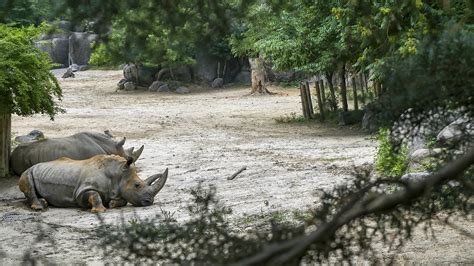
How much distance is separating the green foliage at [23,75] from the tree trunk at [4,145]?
21.1 inches

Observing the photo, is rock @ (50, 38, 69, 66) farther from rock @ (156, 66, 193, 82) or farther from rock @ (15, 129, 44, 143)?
rock @ (15, 129, 44, 143)

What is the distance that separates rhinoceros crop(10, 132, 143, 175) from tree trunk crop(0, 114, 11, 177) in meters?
0.15

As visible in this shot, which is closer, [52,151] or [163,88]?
[52,151]

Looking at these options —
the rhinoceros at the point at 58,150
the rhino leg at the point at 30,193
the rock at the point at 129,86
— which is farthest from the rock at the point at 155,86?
the rhino leg at the point at 30,193

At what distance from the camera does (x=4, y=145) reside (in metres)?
16.5

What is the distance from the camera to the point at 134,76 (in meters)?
42.8

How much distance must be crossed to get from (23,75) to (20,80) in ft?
0.52

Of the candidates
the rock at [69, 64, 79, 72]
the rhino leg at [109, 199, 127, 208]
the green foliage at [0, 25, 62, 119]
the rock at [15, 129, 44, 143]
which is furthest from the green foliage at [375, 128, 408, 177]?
the rock at [69, 64, 79, 72]

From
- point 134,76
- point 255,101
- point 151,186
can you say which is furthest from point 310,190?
point 134,76

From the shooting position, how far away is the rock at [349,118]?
24.7 meters

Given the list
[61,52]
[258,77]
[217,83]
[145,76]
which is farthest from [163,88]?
[61,52]

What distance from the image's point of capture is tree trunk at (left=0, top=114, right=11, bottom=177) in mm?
16453

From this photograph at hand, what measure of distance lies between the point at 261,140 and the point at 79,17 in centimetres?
1442

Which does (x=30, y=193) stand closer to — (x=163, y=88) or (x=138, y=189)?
(x=138, y=189)
